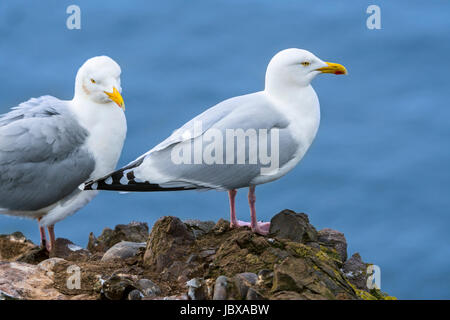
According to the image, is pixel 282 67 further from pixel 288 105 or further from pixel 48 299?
pixel 48 299

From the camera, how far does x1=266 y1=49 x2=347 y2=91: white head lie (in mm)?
7613

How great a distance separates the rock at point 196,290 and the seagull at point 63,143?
246cm

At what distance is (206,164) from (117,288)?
1.65m

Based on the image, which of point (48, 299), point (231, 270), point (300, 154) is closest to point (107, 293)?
point (48, 299)

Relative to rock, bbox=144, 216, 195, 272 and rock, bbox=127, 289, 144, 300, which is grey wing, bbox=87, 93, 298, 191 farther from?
rock, bbox=127, 289, 144, 300

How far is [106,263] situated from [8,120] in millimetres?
1955

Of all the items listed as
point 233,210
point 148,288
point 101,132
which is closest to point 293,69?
point 233,210

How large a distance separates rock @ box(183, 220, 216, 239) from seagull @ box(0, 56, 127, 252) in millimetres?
1047

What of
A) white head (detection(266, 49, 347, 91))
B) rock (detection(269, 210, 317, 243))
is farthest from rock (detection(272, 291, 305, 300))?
white head (detection(266, 49, 347, 91))

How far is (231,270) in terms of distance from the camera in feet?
21.3

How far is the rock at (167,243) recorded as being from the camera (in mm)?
7094

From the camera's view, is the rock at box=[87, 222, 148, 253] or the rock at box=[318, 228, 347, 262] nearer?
the rock at box=[318, 228, 347, 262]

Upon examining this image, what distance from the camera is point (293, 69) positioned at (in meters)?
7.64
